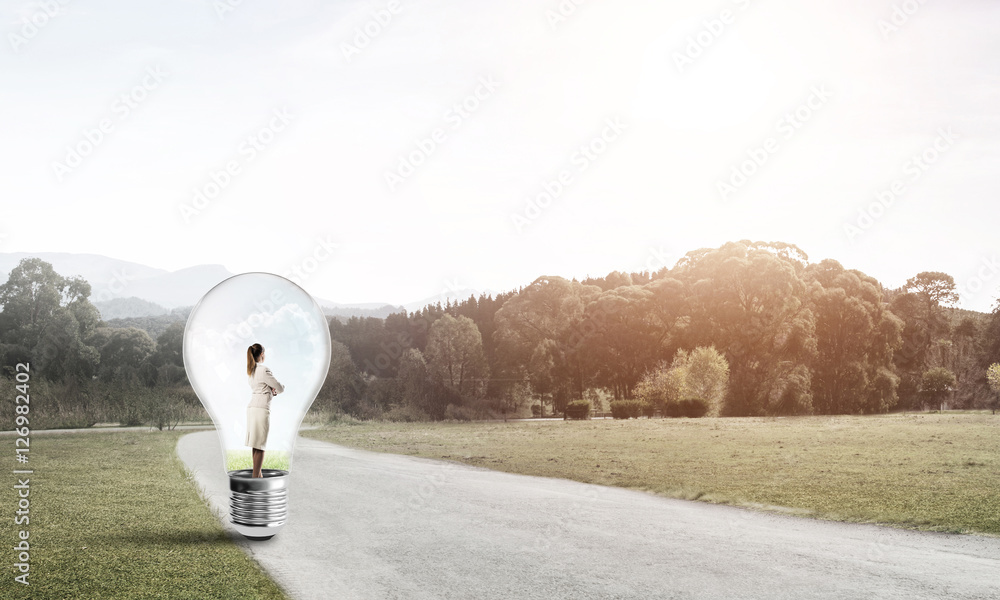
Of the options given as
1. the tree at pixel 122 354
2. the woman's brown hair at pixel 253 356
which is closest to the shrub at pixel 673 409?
the tree at pixel 122 354

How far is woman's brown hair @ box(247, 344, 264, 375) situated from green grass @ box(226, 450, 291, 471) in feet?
3.00

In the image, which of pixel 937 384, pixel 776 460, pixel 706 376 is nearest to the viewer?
pixel 776 460

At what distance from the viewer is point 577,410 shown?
44.9 metres

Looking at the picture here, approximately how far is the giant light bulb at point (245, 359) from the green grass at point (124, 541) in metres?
1.04

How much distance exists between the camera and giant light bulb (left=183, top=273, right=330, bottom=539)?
661 cm

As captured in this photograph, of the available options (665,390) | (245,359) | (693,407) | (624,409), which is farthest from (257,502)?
(665,390)

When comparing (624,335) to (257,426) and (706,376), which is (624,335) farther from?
(257,426)

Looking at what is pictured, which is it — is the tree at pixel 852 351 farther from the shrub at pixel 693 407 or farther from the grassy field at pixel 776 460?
the grassy field at pixel 776 460

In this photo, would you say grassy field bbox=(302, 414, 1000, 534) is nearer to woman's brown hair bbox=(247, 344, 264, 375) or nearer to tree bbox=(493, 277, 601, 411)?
woman's brown hair bbox=(247, 344, 264, 375)

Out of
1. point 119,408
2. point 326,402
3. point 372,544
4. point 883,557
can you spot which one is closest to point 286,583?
point 372,544

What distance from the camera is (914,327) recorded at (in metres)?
58.2

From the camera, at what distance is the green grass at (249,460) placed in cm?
678

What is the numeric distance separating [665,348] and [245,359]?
5178 centimetres

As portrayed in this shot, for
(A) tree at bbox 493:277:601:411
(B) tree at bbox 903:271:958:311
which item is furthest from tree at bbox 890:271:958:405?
(A) tree at bbox 493:277:601:411
